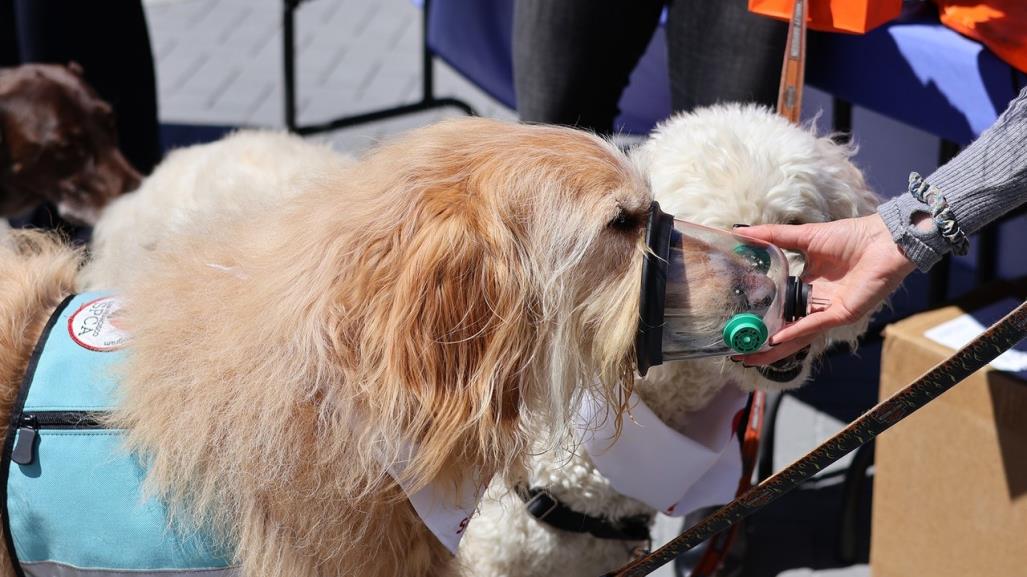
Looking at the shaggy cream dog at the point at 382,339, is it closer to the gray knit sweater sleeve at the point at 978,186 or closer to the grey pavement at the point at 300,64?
the gray knit sweater sleeve at the point at 978,186

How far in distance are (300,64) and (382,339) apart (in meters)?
5.28

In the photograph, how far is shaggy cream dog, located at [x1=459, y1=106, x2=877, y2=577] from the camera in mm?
2146

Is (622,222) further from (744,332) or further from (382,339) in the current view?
(382,339)

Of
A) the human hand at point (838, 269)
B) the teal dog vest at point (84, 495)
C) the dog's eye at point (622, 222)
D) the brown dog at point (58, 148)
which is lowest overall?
the brown dog at point (58, 148)

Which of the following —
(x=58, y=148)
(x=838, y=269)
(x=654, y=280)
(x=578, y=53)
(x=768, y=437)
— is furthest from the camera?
(x=58, y=148)

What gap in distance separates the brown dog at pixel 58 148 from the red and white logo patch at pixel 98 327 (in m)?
2.20

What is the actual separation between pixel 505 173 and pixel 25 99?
2.92m

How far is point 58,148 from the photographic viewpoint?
12.7 feet

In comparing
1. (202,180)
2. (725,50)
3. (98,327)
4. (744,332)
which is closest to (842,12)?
(725,50)

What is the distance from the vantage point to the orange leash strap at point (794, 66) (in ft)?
7.39

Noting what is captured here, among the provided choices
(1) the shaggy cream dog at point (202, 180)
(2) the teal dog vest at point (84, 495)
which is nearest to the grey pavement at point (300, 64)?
(1) the shaggy cream dog at point (202, 180)

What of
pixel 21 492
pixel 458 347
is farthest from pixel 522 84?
pixel 21 492

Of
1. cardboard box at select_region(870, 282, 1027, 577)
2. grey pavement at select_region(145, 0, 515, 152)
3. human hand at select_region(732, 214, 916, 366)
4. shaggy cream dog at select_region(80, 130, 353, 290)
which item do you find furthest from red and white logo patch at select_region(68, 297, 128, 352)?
grey pavement at select_region(145, 0, 515, 152)

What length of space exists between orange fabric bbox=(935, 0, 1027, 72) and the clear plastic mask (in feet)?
3.64
